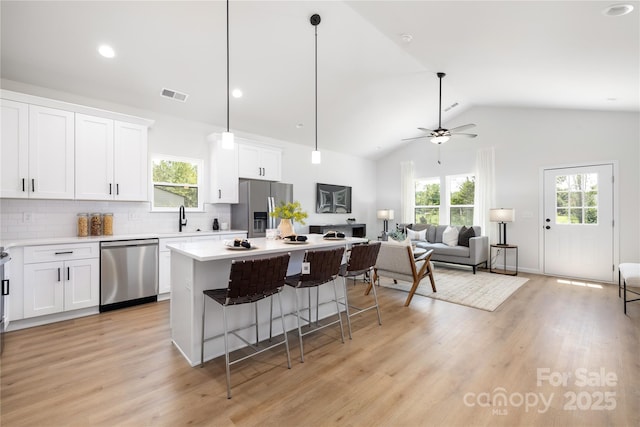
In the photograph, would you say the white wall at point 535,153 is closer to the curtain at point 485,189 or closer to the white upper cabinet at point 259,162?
the curtain at point 485,189

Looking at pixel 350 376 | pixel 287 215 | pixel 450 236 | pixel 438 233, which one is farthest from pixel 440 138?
pixel 350 376

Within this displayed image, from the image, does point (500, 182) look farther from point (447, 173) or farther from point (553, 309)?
point (553, 309)

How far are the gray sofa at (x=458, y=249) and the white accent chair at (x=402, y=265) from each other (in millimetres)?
1946

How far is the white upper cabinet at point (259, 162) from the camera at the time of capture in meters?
5.20

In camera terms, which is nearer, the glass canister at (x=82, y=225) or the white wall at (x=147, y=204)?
the white wall at (x=147, y=204)

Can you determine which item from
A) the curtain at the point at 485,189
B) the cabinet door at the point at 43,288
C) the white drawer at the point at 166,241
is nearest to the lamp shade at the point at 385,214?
the curtain at the point at 485,189

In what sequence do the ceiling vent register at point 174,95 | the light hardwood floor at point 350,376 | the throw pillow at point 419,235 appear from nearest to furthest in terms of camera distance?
1. the light hardwood floor at point 350,376
2. the ceiling vent register at point 174,95
3. the throw pillow at point 419,235

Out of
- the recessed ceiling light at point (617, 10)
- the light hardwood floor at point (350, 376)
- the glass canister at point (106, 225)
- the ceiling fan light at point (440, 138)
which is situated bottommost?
the light hardwood floor at point (350, 376)

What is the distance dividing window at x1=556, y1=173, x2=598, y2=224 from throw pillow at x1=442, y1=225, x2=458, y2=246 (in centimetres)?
188

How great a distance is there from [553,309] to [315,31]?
187 inches

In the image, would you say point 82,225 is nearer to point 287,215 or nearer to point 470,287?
point 287,215

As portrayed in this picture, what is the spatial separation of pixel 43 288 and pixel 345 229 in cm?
577

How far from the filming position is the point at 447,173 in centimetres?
730

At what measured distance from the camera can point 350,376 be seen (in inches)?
87.4
